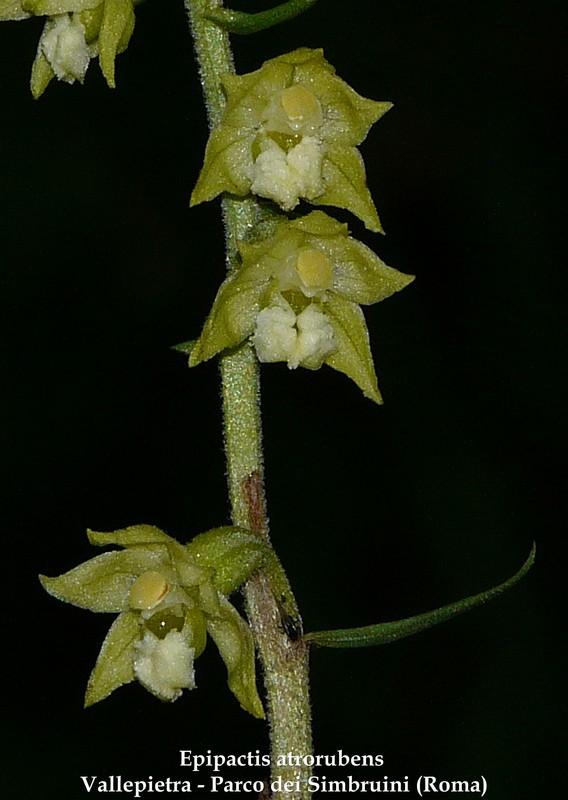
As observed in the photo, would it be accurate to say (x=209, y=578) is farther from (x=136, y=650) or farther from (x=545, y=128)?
(x=545, y=128)

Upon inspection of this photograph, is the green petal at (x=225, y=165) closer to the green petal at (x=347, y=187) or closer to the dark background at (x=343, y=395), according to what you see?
the green petal at (x=347, y=187)

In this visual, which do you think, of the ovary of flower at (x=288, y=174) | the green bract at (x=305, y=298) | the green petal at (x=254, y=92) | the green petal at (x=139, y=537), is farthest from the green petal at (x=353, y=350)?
the green petal at (x=139, y=537)

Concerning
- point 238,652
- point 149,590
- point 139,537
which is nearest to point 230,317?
point 139,537

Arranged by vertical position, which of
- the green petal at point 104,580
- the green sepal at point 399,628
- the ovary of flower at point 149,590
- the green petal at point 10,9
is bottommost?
the green sepal at point 399,628

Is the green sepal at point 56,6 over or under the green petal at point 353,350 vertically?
over

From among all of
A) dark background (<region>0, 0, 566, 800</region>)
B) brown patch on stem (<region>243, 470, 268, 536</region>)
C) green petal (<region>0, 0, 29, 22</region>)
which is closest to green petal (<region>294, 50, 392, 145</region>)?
green petal (<region>0, 0, 29, 22</region>)

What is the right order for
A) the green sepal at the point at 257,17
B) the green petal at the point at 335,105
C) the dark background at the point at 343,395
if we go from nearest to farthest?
the green sepal at the point at 257,17, the green petal at the point at 335,105, the dark background at the point at 343,395

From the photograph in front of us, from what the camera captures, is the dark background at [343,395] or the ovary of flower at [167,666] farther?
the dark background at [343,395]
